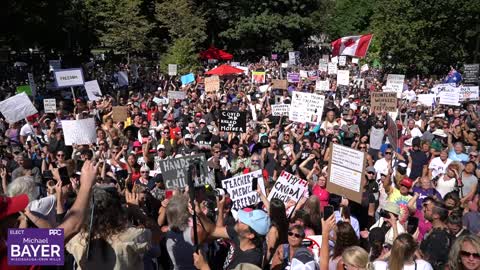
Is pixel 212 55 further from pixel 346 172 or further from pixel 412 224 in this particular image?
pixel 412 224

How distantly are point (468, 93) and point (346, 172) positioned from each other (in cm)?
1368

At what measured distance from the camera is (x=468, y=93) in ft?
68.2

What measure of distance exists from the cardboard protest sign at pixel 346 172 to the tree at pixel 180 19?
39033 mm

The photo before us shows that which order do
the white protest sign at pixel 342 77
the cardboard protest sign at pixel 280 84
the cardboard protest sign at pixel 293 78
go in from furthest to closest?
the cardboard protest sign at pixel 293 78 → the white protest sign at pixel 342 77 → the cardboard protest sign at pixel 280 84

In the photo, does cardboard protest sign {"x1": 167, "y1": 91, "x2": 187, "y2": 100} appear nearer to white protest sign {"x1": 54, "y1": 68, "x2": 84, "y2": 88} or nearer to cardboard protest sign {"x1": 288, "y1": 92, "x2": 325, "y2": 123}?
white protest sign {"x1": 54, "y1": 68, "x2": 84, "y2": 88}

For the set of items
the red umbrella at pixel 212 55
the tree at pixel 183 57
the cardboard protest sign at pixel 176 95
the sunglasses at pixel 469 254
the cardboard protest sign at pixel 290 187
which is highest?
the sunglasses at pixel 469 254

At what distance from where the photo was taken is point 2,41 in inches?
1394

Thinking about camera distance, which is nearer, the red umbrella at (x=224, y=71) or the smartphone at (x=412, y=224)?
the smartphone at (x=412, y=224)

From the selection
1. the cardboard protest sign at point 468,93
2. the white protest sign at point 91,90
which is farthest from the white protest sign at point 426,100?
the white protest sign at point 91,90

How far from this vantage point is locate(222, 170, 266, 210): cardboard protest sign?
9000 millimetres

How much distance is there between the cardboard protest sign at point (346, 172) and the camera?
830cm

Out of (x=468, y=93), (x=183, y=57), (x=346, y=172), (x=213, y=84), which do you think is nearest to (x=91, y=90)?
(x=213, y=84)

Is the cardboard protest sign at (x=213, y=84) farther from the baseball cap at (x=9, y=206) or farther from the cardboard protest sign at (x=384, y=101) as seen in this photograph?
the baseball cap at (x=9, y=206)

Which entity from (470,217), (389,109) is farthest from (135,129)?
(470,217)
